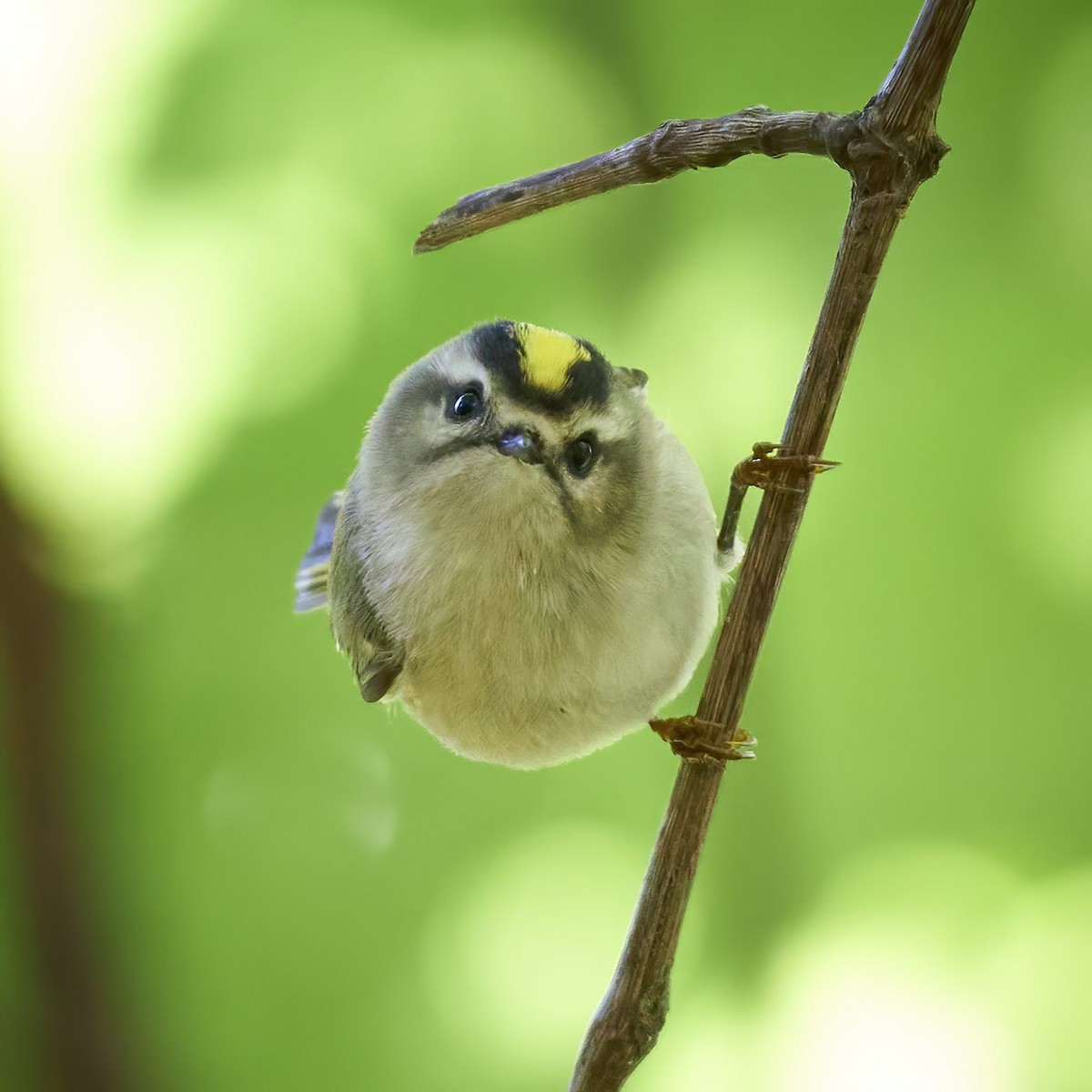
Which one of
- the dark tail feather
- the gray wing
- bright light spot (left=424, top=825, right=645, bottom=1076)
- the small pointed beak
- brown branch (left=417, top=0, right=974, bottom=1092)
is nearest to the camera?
brown branch (left=417, top=0, right=974, bottom=1092)

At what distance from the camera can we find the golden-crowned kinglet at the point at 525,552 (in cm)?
70

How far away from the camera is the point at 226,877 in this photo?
136 cm

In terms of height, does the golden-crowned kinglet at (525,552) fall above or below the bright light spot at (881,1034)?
above

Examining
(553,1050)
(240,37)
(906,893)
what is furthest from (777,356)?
(553,1050)

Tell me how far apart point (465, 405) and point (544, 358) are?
0.07 m

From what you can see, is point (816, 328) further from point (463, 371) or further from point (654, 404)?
point (654, 404)

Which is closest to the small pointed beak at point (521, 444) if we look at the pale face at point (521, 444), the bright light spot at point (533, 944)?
the pale face at point (521, 444)

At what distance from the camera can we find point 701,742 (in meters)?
0.67

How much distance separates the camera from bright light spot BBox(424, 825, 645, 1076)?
4.25 ft

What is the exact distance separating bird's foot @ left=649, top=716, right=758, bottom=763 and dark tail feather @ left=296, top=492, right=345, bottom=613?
0.49 meters

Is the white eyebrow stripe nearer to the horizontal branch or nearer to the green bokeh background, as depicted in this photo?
the horizontal branch

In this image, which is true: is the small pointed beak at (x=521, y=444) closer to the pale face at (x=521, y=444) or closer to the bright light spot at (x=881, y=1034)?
the pale face at (x=521, y=444)

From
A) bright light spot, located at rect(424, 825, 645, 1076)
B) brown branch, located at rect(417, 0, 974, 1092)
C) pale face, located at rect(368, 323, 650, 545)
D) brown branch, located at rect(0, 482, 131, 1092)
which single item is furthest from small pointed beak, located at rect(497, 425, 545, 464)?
brown branch, located at rect(0, 482, 131, 1092)

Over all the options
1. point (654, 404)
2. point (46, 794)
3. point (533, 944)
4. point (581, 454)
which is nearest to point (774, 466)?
point (581, 454)
